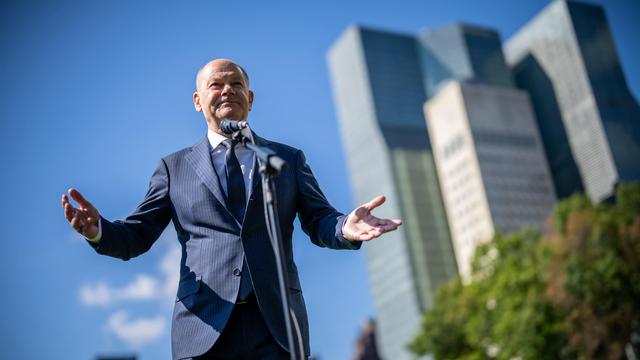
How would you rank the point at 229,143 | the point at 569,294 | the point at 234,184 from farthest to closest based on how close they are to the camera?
the point at 569,294 < the point at 229,143 < the point at 234,184

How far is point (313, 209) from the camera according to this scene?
15.3ft

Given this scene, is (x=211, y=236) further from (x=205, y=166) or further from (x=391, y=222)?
(x=391, y=222)

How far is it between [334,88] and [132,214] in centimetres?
13144

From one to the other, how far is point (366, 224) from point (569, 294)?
33905 millimetres

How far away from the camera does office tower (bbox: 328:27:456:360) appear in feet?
367

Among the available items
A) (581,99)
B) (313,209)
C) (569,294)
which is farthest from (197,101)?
(581,99)

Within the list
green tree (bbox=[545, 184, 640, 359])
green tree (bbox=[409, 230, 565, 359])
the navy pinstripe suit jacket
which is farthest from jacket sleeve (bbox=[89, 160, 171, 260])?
green tree (bbox=[409, 230, 565, 359])

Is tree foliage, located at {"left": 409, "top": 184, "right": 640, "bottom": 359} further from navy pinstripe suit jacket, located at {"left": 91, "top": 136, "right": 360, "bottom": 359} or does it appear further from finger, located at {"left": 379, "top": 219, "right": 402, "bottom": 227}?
finger, located at {"left": 379, "top": 219, "right": 402, "bottom": 227}

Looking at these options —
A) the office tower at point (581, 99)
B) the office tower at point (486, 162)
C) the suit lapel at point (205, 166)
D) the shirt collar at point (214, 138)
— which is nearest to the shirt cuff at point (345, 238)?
the suit lapel at point (205, 166)

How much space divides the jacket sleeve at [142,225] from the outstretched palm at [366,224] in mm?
1122

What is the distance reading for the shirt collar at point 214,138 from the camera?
4.61 m

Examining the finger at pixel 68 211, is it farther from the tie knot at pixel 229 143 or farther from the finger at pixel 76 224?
the tie knot at pixel 229 143

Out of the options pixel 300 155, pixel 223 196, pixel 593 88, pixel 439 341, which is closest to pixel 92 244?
pixel 223 196

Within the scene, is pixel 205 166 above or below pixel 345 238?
above
